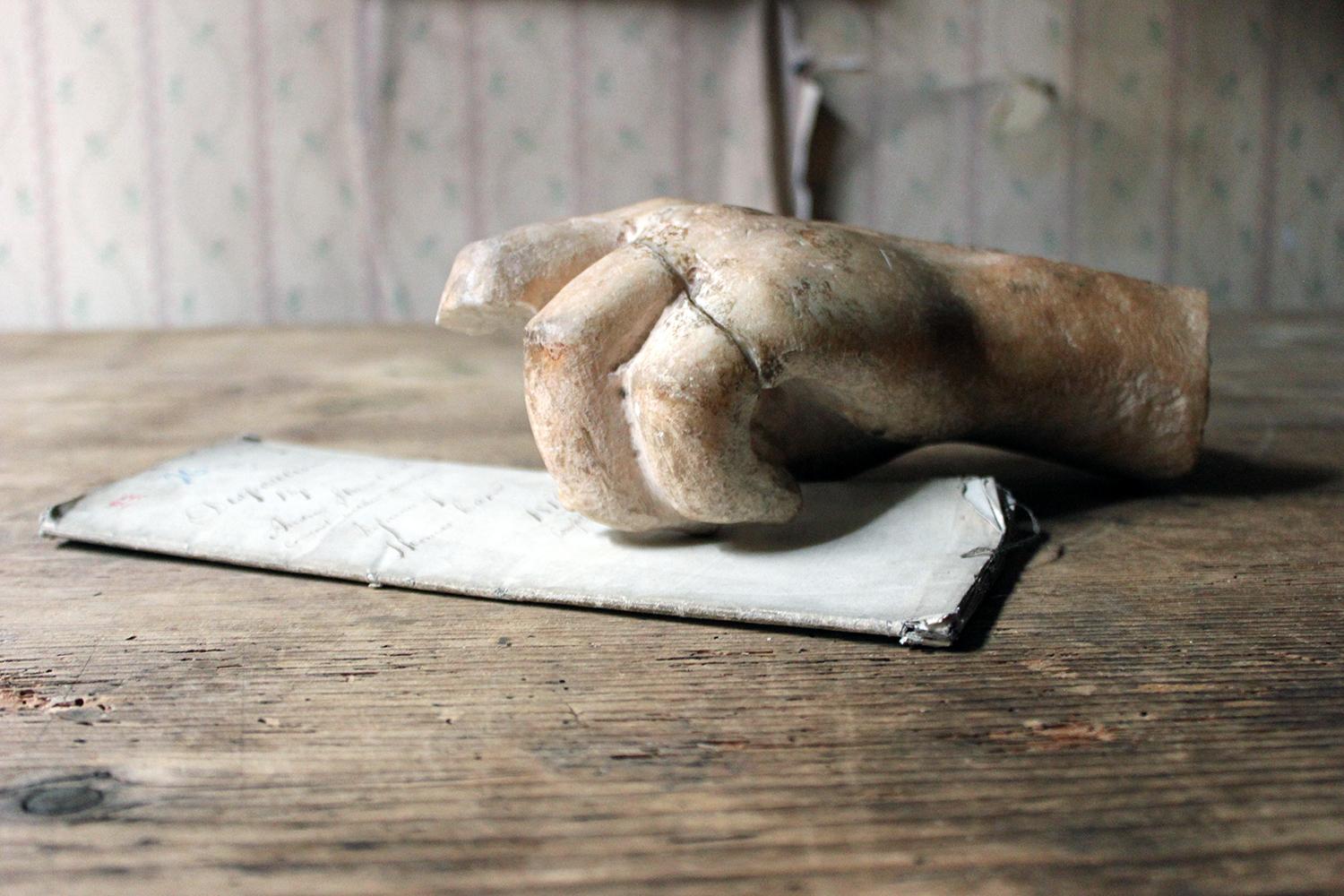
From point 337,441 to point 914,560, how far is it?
714 millimetres

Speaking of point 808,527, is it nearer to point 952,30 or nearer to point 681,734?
point 681,734

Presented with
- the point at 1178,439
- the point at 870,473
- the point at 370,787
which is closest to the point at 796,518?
the point at 870,473

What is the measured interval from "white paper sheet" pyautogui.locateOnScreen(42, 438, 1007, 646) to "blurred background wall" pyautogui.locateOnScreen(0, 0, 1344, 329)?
1811 mm

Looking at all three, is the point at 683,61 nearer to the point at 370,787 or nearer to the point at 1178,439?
the point at 1178,439

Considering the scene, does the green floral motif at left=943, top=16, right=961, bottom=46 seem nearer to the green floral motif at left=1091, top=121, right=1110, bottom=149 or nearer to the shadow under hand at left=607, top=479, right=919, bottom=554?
the green floral motif at left=1091, top=121, right=1110, bottom=149

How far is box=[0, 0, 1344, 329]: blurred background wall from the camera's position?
263 cm

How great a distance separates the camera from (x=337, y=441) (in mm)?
1266

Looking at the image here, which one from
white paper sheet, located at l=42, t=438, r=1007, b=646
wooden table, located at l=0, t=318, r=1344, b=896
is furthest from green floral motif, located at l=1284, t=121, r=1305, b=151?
white paper sheet, located at l=42, t=438, r=1007, b=646

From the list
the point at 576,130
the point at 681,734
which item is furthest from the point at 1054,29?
the point at 681,734

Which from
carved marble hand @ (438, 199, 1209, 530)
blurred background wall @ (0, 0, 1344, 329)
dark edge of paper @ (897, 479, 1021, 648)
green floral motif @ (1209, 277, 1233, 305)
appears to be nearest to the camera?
dark edge of paper @ (897, 479, 1021, 648)

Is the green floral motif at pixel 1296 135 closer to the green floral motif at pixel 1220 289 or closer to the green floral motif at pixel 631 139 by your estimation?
the green floral motif at pixel 1220 289

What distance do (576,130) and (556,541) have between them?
2.05 m

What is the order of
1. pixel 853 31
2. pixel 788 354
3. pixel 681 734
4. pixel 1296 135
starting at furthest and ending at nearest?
pixel 1296 135, pixel 853 31, pixel 788 354, pixel 681 734

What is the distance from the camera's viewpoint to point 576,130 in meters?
2.73
